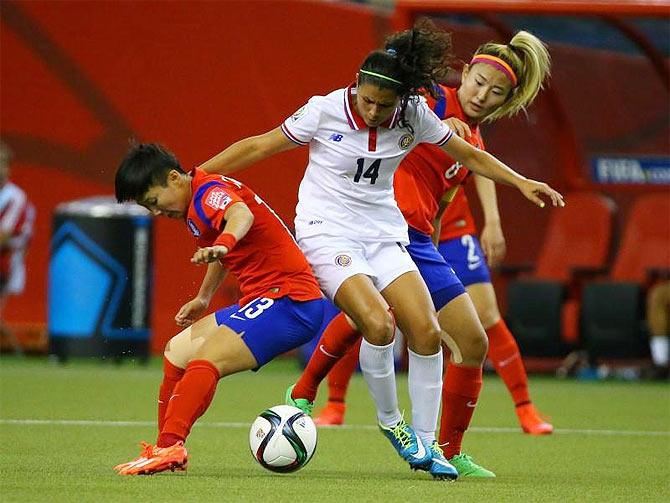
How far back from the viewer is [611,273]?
15.4m

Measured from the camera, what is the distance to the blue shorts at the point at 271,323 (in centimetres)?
665

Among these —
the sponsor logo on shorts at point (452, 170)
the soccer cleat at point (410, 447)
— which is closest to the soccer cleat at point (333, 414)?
the sponsor logo on shorts at point (452, 170)

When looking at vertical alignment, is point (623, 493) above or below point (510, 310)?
above

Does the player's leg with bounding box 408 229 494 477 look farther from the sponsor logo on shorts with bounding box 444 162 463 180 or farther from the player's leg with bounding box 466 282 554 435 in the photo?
the player's leg with bounding box 466 282 554 435

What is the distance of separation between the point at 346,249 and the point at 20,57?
10508 mm

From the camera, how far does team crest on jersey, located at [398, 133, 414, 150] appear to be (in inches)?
275

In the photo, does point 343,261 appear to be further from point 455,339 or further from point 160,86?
point 160,86

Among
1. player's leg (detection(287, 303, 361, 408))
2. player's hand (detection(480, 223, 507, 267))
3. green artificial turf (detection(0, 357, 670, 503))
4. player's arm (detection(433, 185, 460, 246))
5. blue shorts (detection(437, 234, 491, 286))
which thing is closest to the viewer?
green artificial turf (detection(0, 357, 670, 503))

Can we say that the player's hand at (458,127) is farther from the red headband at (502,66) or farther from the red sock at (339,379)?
the red sock at (339,379)

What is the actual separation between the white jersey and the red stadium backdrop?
882cm

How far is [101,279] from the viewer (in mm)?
14609

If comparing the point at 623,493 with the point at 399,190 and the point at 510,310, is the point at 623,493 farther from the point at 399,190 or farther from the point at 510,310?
the point at 510,310

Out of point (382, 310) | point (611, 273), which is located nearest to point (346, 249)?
point (382, 310)

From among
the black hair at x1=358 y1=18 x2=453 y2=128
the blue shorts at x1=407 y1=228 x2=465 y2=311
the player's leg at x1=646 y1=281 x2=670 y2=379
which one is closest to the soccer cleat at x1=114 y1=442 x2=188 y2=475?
the blue shorts at x1=407 y1=228 x2=465 y2=311
